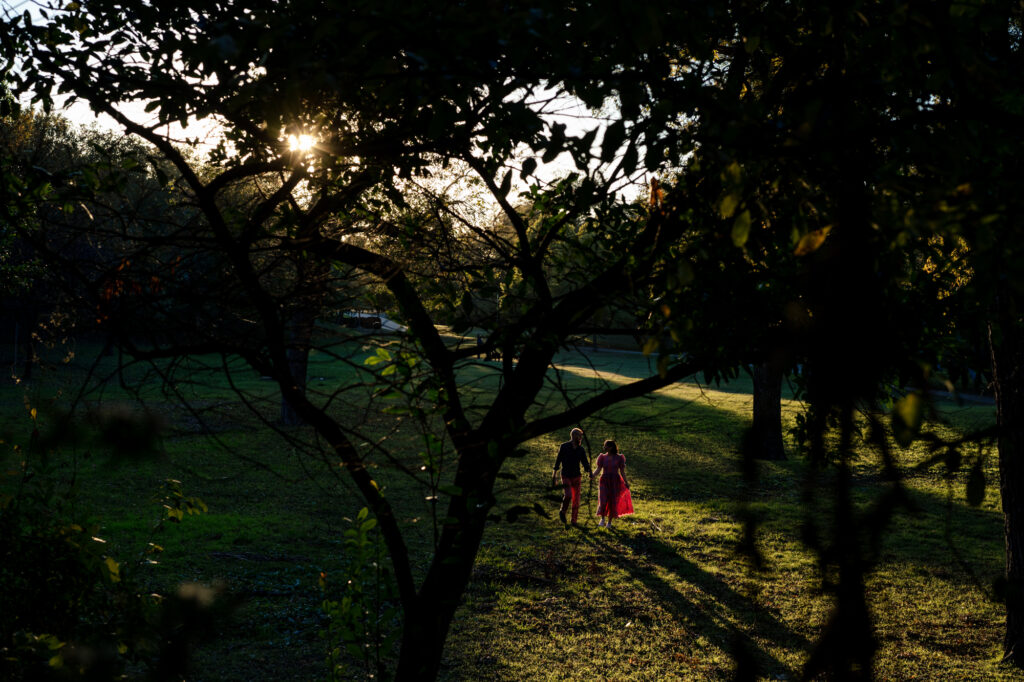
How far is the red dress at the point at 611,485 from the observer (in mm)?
13602

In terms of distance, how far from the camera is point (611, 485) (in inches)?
541

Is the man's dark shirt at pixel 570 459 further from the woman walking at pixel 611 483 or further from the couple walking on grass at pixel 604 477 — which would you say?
the woman walking at pixel 611 483

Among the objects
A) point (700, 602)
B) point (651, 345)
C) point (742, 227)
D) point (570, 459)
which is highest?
point (742, 227)

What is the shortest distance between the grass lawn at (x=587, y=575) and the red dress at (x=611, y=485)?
0.45 meters

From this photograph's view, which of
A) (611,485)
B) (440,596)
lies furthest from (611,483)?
(440,596)

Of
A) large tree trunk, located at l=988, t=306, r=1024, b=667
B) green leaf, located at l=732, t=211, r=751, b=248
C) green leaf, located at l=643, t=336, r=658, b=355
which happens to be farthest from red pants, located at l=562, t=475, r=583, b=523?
green leaf, located at l=732, t=211, r=751, b=248

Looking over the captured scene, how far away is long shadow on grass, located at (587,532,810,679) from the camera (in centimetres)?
899

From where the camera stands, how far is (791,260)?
432 cm

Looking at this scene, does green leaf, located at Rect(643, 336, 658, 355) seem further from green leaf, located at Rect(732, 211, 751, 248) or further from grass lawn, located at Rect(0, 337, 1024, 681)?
grass lawn, located at Rect(0, 337, 1024, 681)

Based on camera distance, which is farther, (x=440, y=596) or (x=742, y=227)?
(x=440, y=596)

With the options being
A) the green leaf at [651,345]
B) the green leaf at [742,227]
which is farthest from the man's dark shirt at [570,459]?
the green leaf at [742,227]

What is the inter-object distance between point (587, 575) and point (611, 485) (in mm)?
2452

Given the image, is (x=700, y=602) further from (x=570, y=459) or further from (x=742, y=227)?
(x=742, y=227)

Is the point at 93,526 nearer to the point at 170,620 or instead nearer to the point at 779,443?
the point at 170,620
